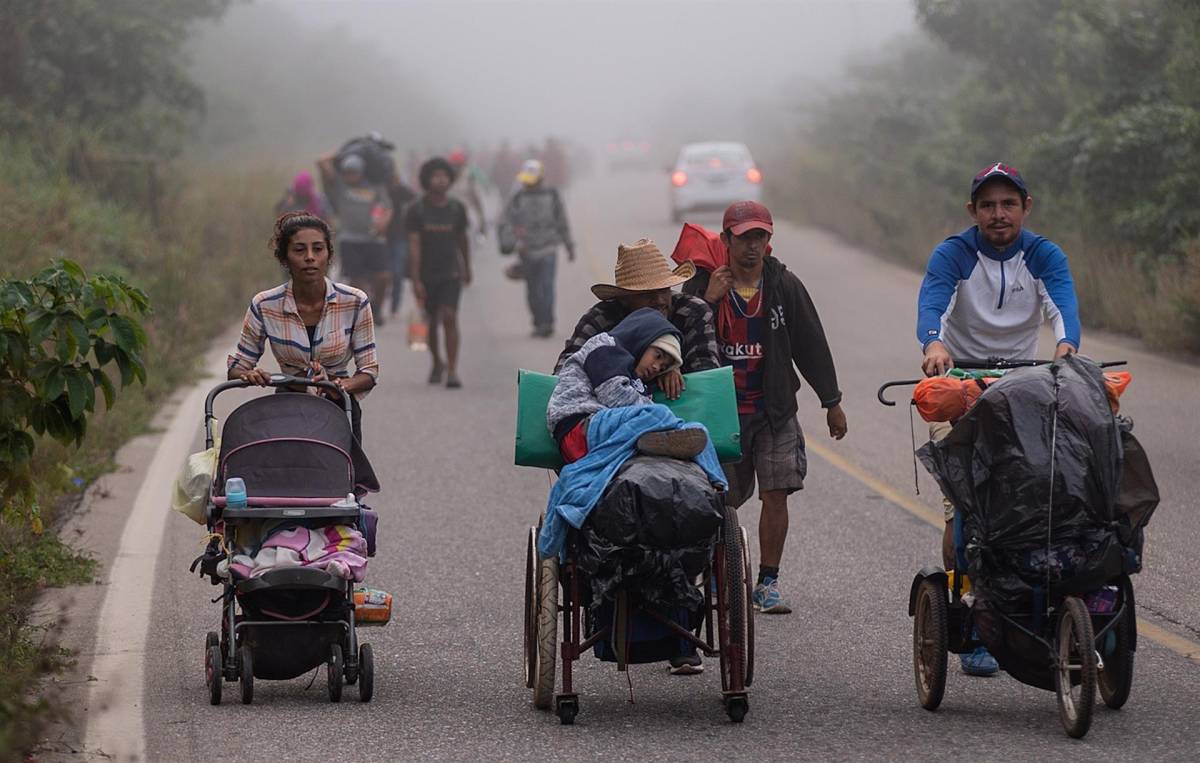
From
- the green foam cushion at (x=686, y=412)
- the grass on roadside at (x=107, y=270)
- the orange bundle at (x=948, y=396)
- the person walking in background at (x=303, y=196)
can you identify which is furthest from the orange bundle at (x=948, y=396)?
the person walking in background at (x=303, y=196)

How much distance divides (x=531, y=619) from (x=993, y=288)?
2313mm

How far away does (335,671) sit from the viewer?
6570mm

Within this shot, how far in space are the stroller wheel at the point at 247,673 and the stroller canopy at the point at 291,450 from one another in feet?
1.88

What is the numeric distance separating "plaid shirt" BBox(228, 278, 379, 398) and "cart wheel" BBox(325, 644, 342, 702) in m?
1.28

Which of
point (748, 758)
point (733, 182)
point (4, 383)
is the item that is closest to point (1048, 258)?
point (748, 758)

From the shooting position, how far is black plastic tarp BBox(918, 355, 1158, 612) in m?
5.93

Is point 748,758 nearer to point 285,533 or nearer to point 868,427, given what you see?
point 285,533

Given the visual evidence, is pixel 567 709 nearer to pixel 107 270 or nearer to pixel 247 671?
pixel 247 671

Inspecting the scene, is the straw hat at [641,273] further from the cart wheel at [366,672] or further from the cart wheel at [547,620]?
the cart wheel at [366,672]

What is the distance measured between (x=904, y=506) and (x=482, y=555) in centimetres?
273

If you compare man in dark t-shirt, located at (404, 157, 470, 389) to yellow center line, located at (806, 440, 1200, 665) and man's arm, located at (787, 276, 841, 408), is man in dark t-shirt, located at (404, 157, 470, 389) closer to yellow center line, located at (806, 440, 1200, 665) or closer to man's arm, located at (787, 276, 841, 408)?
yellow center line, located at (806, 440, 1200, 665)

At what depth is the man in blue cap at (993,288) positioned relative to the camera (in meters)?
7.07

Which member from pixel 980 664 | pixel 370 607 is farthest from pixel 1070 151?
pixel 370 607

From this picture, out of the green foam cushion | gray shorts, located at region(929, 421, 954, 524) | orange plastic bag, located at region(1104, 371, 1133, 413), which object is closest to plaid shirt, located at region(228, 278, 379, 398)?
the green foam cushion
